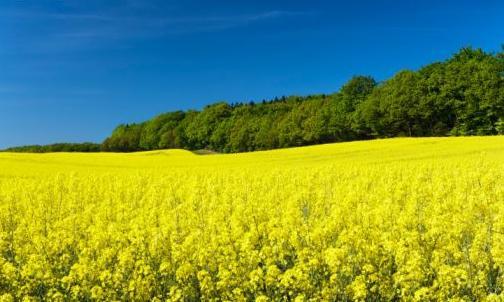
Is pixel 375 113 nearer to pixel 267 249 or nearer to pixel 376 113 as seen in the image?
pixel 376 113

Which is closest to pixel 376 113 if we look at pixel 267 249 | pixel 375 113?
pixel 375 113

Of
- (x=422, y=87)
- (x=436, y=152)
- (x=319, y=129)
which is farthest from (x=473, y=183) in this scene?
(x=319, y=129)

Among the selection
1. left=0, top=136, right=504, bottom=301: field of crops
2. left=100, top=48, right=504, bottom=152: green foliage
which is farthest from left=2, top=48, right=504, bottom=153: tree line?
left=0, top=136, right=504, bottom=301: field of crops

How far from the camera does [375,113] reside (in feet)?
241

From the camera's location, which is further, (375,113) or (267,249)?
(375,113)

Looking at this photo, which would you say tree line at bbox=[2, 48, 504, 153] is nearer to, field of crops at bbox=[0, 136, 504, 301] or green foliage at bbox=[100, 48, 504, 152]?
green foliage at bbox=[100, 48, 504, 152]

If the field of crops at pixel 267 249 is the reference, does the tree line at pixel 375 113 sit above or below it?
above

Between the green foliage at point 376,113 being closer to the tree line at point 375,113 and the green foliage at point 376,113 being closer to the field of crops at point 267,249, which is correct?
the tree line at point 375,113

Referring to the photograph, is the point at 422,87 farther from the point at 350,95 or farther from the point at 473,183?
the point at 473,183

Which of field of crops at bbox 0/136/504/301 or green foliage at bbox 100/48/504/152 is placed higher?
green foliage at bbox 100/48/504/152

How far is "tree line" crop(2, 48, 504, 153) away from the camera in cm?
6444

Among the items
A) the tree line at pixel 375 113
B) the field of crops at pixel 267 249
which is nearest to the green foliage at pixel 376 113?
the tree line at pixel 375 113

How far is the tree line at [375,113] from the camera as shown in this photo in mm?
64438

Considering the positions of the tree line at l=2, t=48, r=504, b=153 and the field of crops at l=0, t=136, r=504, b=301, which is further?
the tree line at l=2, t=48, r=504, b=153
